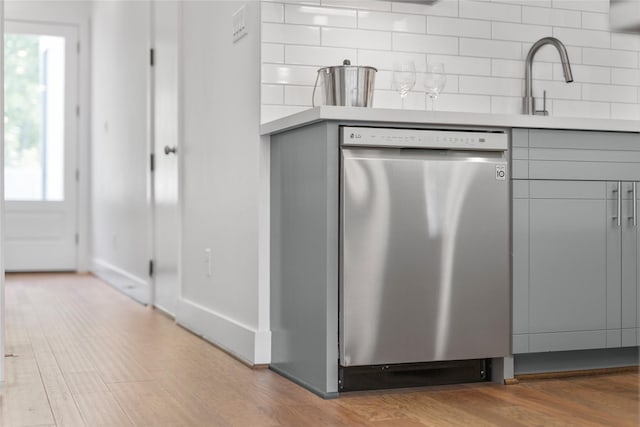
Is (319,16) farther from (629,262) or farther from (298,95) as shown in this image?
(629,262)

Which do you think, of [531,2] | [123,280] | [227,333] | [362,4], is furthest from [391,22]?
[123,280]

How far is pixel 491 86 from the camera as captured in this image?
3.52 metres

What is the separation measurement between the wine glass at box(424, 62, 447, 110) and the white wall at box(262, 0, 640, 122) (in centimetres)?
23

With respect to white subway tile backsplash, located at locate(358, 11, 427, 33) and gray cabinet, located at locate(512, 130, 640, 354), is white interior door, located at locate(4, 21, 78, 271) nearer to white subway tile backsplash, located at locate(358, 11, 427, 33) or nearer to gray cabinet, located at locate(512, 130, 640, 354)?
white subway tile backsplash, located at locate(358, 11, 427, 33)

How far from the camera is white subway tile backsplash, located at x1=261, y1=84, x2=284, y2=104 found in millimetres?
3133

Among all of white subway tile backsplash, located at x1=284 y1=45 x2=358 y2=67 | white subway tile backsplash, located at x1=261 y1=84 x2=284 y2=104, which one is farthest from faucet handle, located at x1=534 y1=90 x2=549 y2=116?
white subway tile backsplash, located at x1=261 y1=84 x2=284 y2=104

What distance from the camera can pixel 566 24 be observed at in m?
3.67

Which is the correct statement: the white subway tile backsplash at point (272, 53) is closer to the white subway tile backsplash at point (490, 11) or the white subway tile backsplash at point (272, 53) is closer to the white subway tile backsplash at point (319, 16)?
the white subway tile backsplash at point (319, 16)

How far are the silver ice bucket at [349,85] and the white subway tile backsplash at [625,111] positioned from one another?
4.99ft

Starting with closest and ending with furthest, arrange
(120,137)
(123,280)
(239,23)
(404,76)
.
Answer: (404,76) < (239,23) < (123,280) < (120,137)

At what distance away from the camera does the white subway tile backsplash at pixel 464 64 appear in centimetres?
343

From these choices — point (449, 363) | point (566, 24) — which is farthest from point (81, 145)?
point (449, 363)

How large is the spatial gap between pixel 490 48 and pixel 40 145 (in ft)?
17.8

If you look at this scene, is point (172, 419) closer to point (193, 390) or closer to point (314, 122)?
point (193, 390)
